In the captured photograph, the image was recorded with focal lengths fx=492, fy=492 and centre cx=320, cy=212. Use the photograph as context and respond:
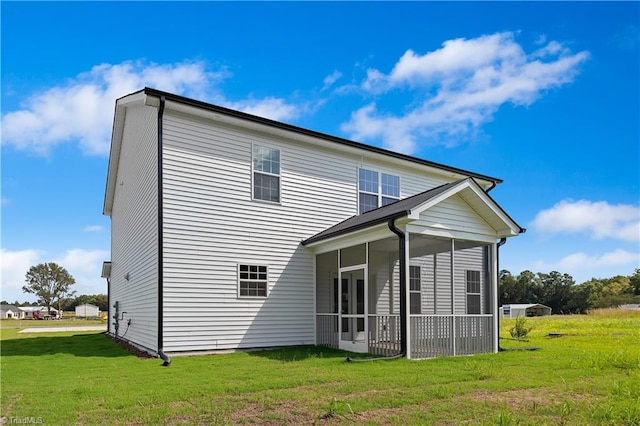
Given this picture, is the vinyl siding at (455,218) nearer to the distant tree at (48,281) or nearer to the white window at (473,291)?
the white window at (473,291)

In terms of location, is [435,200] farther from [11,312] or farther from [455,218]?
[11,312]

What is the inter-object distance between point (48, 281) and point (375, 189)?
8784 centimetres

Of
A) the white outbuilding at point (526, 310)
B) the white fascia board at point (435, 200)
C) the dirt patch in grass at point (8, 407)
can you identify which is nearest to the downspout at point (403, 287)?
the white fascia board at point (435, 200)

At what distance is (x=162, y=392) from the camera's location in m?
7.16

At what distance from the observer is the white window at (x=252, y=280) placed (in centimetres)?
1296

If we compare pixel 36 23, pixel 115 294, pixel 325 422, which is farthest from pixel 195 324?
pixel 115 294

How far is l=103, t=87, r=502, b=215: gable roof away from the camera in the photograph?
12.0 m

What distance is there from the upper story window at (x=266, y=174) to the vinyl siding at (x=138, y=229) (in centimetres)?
266

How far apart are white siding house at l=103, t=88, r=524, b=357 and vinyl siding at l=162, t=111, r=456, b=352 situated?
29 mm

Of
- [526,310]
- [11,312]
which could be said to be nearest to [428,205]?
[526,310]

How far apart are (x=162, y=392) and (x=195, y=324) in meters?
4.93

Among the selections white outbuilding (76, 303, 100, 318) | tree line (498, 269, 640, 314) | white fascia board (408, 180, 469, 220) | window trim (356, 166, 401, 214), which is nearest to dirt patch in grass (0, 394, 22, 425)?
white fascia board (408, 180, 469, 220)

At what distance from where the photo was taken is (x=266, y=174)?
13.8m

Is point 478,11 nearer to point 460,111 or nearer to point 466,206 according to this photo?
point 460,111
